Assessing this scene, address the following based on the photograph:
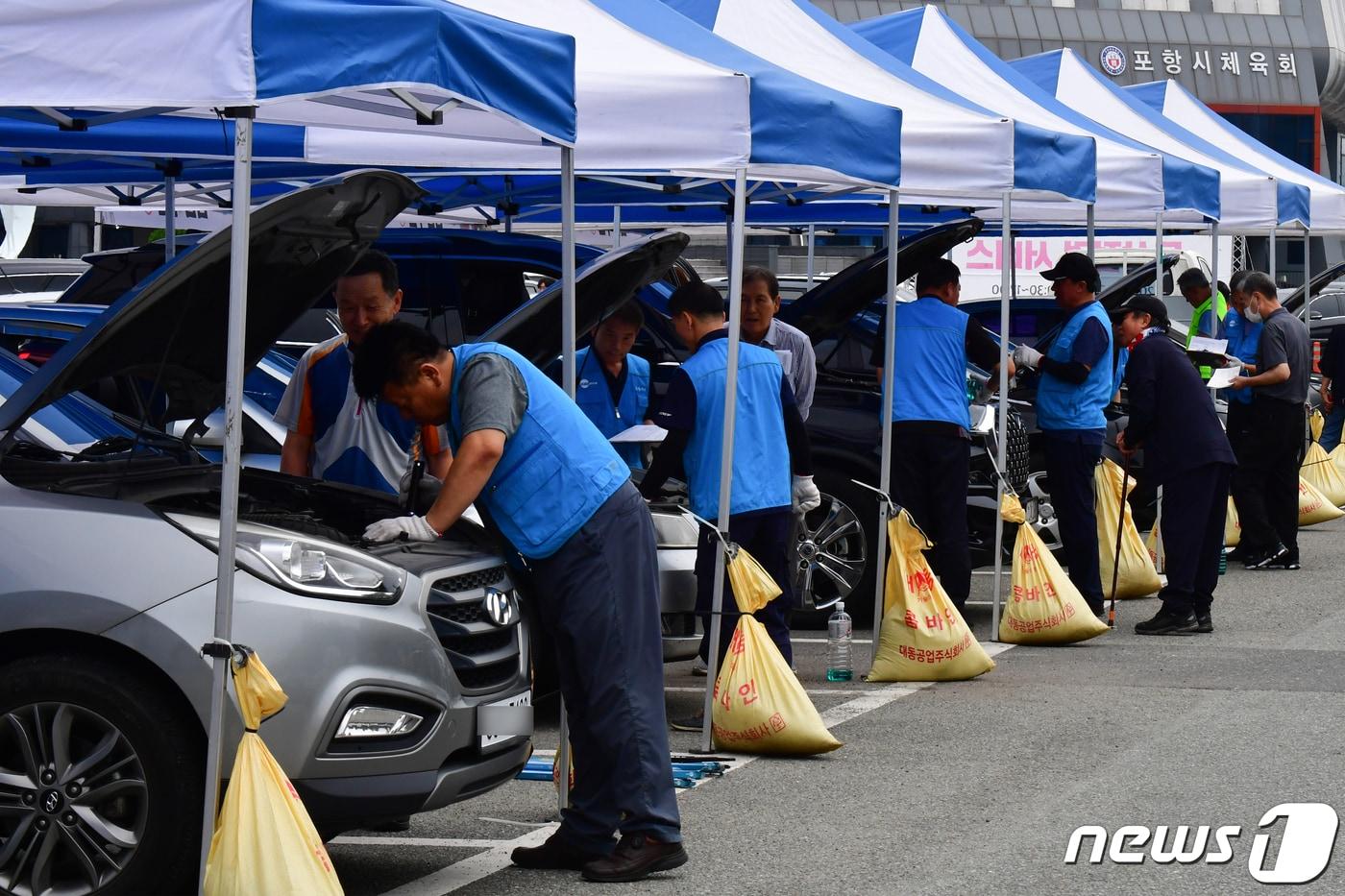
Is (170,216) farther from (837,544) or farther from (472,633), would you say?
(472,633)

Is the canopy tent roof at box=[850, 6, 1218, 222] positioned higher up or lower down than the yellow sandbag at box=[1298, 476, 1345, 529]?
higher up

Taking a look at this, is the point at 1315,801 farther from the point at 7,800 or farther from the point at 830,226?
the point at 830,226

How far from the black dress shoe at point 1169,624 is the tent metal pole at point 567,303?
205 inches

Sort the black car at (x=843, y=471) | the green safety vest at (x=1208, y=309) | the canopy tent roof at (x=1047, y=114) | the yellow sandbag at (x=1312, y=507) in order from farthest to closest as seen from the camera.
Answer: the yellow sandbag at (x=1312, y=507)
the green safety vest at (x=1208, y=309)
the canopy tent roof at (x=1047, y=114)
the black car at (x=843, y=471)

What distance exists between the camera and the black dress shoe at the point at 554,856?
574cm

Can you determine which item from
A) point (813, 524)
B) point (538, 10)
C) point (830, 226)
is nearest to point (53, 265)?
point (830, 226)

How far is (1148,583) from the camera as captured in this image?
12.0 m

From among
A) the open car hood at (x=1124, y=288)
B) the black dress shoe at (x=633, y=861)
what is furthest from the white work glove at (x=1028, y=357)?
the black dress shoe at (x=633, y=861)

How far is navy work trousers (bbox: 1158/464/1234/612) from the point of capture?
10648 mm

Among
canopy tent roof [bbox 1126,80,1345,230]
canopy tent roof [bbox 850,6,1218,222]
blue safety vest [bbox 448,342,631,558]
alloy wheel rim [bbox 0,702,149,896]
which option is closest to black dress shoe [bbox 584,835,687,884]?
blue safety vest [bbox 448,342,631,558]

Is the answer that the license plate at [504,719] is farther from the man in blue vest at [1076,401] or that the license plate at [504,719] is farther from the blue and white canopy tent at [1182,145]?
the blue and white canopy tent at [1182,145]

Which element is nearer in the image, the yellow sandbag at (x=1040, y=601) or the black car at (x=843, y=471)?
the yellow sandbag at (x=1040, y=601)

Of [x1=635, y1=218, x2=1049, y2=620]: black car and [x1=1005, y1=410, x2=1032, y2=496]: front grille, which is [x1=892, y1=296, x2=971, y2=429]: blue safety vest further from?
[x1=1005, y1=410, x2=1032, y2=496]: front grille

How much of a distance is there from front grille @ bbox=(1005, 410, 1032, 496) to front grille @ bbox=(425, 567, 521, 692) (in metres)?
6.04
